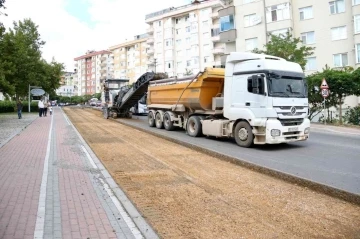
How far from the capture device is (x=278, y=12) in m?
34.8

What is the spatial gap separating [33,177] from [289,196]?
5476 millimetres

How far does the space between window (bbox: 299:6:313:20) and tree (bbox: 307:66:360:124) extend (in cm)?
1556

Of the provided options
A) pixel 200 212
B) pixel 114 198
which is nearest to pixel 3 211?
pixel 114 198

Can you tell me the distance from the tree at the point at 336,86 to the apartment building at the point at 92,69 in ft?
300

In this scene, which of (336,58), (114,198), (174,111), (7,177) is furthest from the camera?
(336,58)

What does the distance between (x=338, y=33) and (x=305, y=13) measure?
167 inches

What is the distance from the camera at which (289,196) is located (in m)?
5.77

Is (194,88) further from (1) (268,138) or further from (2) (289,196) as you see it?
(2) (289,196)

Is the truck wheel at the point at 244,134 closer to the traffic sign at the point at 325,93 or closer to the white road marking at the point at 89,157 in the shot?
Answer: the white road marking at the point at 89,157

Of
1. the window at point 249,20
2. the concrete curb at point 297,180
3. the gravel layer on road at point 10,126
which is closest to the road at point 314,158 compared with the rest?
the concrete curb at point 297,180

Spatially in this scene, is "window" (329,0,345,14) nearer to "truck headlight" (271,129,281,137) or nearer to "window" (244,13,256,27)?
"window" (244,13,256,27)

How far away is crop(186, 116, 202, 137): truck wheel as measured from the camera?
14055mm

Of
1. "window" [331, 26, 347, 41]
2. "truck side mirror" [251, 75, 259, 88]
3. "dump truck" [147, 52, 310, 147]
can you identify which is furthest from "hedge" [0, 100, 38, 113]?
"window" [331, 26, 347, 41]

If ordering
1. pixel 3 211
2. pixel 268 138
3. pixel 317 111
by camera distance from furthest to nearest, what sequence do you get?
pixel 317 111 < pixel 268 138 < pixel 3 211
